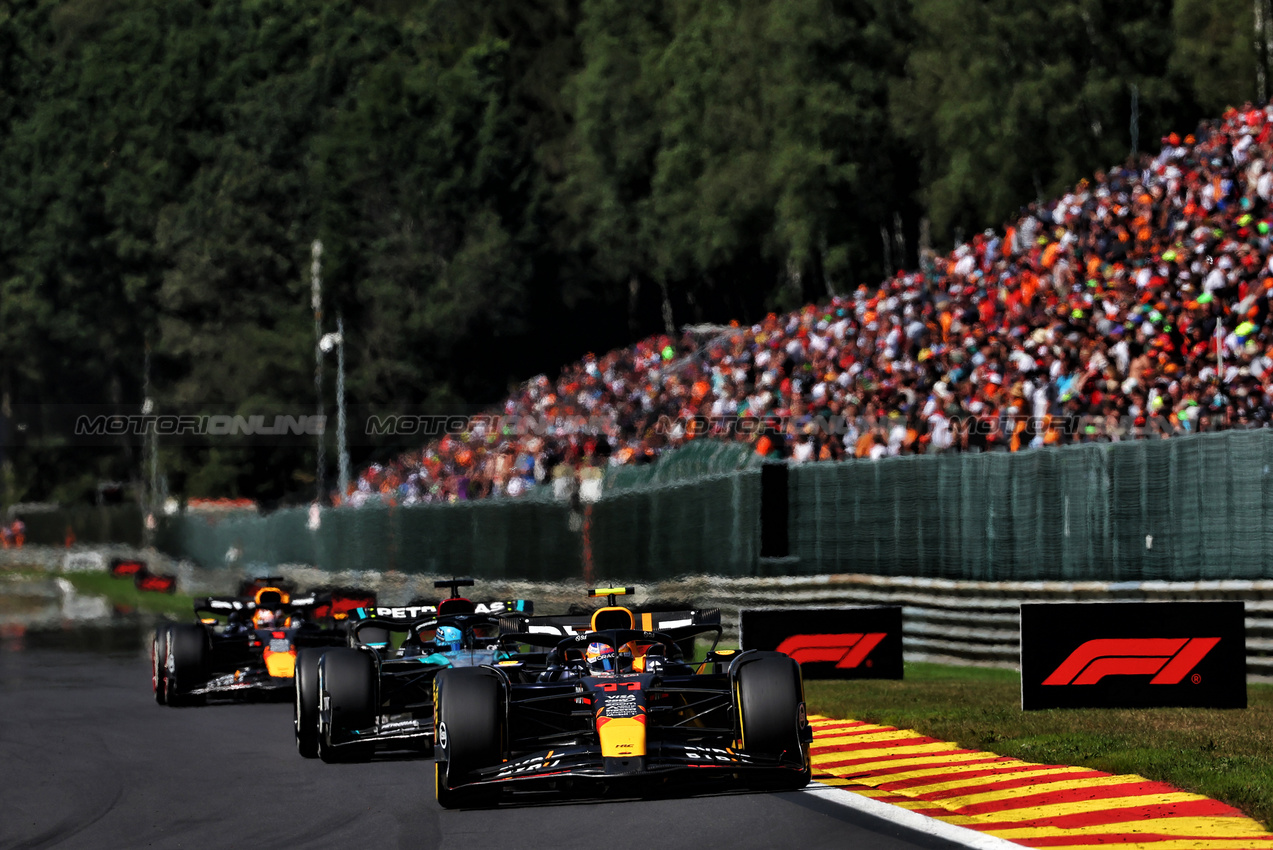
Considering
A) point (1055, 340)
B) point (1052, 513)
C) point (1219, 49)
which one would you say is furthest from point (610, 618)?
point (1219, 49)

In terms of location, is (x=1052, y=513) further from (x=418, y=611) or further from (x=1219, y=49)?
(x=1219, y=49)

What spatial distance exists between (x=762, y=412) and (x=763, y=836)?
68.7ft

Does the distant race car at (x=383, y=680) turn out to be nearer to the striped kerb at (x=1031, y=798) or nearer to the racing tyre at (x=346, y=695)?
the racing tyre at (x=346, y=695)

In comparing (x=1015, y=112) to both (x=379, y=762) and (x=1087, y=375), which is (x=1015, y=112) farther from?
(x=379, y=762)

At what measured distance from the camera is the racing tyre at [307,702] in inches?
500

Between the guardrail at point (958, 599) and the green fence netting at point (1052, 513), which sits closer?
the guardrail at point (958, 599)

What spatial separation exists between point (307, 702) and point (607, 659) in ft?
8.84

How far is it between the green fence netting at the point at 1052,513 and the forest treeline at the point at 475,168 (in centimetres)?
2004

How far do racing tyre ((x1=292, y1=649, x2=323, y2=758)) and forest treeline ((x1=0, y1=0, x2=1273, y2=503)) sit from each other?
29.4m

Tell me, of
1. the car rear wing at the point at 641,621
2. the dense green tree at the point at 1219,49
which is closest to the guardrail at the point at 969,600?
the car rear wing at the point at 641,621

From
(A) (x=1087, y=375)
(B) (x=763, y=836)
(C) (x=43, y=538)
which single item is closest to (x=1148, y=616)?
(B) (x=763, y=836)

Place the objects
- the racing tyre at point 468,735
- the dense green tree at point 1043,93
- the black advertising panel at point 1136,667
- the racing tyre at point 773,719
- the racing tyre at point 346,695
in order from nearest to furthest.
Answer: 1. the racing tyre at point 468,735
2. the racing tyre at point 773,719
3. the racing tyre at point 346,695
4. the black advertising panel at point 1136,667
5. the dense green tree at point 1043,93

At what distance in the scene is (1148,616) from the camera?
1321cm

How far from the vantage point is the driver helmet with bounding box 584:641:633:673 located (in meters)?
10.8
